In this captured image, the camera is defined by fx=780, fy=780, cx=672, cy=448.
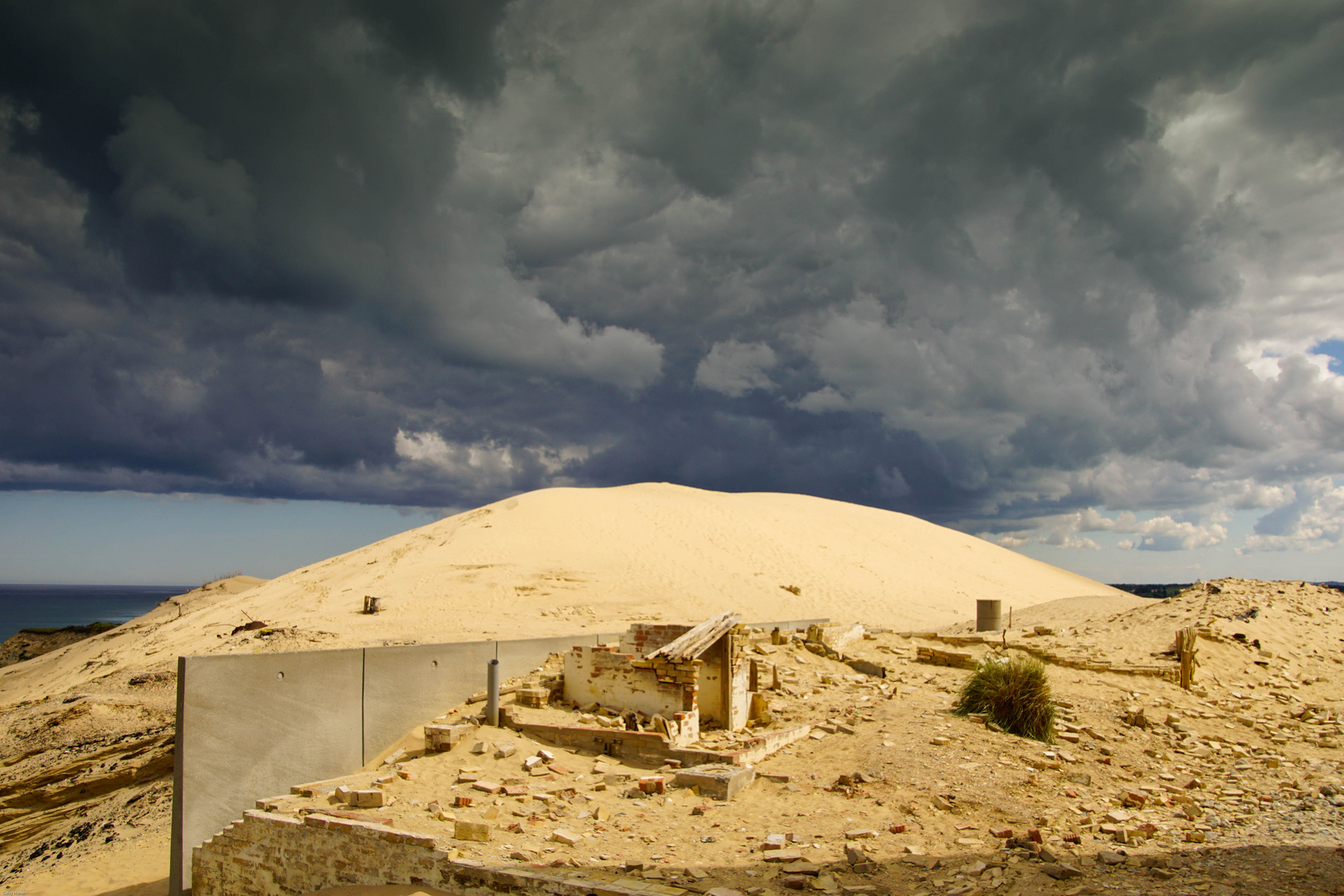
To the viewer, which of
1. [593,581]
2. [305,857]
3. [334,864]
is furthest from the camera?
[593,581]

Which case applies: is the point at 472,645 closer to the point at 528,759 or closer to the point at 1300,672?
the point at 528,759

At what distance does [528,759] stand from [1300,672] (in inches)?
699

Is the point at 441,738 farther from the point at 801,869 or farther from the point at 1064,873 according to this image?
the point at 1064,873

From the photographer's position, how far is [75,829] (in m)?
12.7

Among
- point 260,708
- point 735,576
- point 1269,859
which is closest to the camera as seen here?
point 1269,859

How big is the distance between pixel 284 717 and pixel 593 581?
21.4 metres

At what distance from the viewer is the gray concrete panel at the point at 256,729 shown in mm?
9812

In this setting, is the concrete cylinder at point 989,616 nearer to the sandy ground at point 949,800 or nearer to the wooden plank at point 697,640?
the sandy ground at point 949,800

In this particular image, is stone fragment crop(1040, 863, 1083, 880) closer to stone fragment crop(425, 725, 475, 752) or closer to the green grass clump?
the green grass clump

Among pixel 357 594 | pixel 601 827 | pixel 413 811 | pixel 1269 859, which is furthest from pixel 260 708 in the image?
pixel 357 594

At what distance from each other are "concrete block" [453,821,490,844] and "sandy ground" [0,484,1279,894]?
6075 mm

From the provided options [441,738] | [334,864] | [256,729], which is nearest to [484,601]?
[441,738]

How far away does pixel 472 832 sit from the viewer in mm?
8047

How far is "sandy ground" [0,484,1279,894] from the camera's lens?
13062 millimetres
